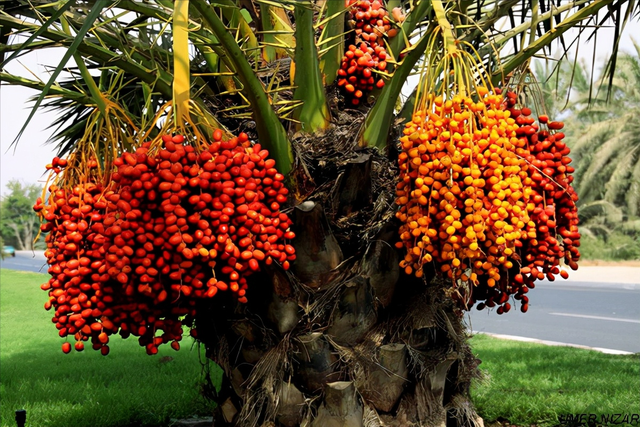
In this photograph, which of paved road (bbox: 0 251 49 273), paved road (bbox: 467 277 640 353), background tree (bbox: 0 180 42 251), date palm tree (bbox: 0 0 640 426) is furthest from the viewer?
background tree (bbox: 0 180 42 251)

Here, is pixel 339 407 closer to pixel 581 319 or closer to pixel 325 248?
pixel 325 248

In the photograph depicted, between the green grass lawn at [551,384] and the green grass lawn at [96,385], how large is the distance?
206 cm

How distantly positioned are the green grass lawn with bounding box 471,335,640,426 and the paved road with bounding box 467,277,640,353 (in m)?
1.06

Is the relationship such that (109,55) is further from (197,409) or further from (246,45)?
(197,409)

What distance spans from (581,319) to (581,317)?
262mm

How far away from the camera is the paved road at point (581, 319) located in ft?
29.9

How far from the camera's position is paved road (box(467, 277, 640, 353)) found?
29.9ft

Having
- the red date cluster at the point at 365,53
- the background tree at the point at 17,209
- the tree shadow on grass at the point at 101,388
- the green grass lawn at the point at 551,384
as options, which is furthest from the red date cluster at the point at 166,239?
the background tree at the point at 17,209

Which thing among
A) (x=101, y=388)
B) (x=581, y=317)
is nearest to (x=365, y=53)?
(x=101, y=388)

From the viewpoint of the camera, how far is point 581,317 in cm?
1115

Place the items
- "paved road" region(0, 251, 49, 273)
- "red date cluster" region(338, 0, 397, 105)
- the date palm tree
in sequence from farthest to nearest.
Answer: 1. "paved road" region(0, 251, 49, 273)
2. "red date cluster" region(338, 0, 397, 105)
3. the date palm tree

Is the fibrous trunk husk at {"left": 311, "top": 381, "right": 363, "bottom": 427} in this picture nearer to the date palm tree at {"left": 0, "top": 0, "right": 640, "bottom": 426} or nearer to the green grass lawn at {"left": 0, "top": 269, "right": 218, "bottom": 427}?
the date palm tree at {"left": 0, "top": 0, "right": 640, "bottom": 426}

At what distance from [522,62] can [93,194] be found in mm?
1670

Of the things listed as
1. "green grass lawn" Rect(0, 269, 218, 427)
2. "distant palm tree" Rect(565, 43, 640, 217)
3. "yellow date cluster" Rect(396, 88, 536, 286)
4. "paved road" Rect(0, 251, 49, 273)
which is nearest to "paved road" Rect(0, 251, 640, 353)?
"green grass lawn" Rect(0, 269, 218, 427)
